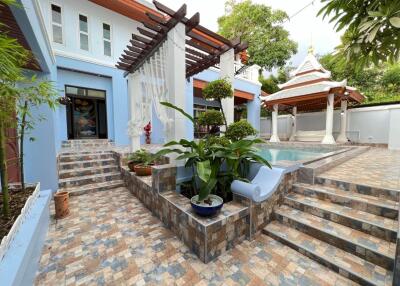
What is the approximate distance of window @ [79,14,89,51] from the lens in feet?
22.4

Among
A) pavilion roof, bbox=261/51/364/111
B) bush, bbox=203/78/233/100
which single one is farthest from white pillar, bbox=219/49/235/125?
pavilion roof, bbox=261/51/364/111

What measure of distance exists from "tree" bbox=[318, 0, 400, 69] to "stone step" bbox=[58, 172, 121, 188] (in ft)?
17.0

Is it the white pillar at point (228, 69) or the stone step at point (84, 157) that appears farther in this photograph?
the stone step at point (84, 157)

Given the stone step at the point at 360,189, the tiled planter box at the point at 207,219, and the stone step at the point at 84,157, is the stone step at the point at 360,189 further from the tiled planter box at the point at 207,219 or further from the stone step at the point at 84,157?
the stone step at the point at 84,157

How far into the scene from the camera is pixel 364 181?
3.06 m

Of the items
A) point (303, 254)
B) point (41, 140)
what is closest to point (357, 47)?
point (303, 254)

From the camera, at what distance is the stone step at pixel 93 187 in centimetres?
407

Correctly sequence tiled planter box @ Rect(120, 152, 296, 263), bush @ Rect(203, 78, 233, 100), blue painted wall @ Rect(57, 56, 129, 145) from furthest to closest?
1. blue painted wall @ Rect(57, 56, 129, 145)
2. bush @ Rect(203, 78, 233, 100)
3. tiled planter box @ Rect(120, 152, 296, 263)

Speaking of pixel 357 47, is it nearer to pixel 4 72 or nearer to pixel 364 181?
pixel 364 181

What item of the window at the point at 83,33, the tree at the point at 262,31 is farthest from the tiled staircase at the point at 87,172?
the tree at the point at 262,31

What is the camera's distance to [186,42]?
11.6ft

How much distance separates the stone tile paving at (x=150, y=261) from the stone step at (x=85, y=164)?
2154mm

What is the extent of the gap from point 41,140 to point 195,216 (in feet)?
13.5

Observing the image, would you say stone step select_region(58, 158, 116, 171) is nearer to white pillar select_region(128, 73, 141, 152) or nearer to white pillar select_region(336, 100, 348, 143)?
white pillar select_region(128, 73, 141, 152)
